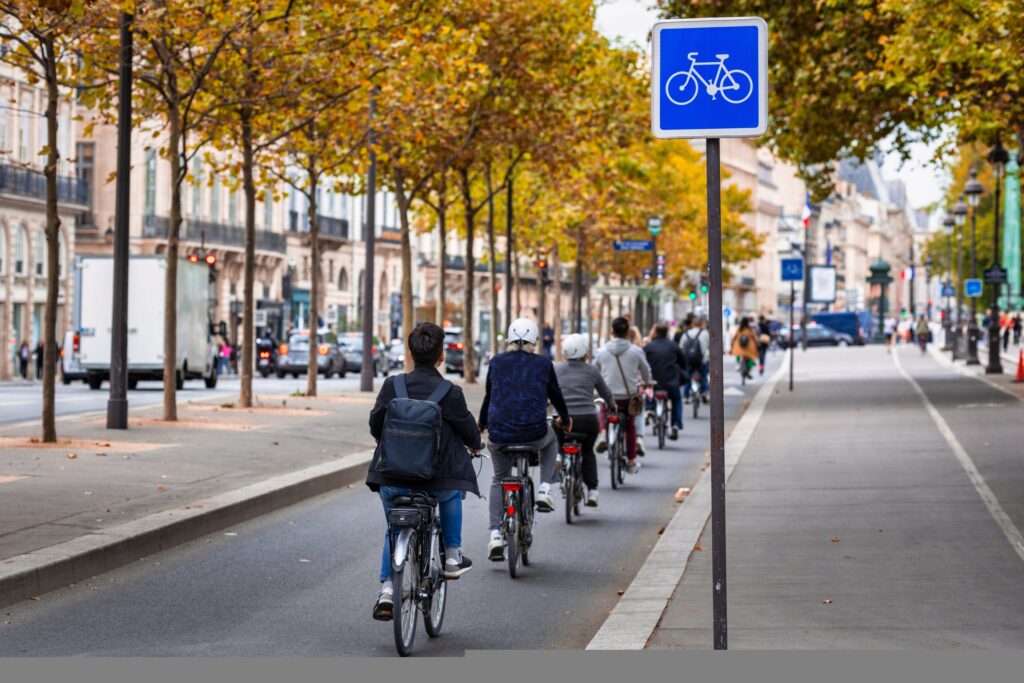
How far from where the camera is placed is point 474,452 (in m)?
9.95

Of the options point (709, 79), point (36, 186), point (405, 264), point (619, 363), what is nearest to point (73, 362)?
point (405, 264)

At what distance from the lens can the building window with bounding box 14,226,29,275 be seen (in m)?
60.1

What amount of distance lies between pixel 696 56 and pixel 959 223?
81.5 metres

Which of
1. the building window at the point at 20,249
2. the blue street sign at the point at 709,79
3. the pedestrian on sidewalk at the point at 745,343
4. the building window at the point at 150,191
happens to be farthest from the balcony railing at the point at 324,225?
the blue street sign at the point at 709,79

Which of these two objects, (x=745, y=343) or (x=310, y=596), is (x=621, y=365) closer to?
(x=310, y=596)

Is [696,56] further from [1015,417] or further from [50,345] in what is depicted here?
[1015,417]

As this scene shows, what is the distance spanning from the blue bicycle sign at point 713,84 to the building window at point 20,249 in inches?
2135

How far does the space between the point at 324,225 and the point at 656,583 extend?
7705cm

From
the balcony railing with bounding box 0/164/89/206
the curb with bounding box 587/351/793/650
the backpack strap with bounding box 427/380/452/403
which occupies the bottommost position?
the curb with bounding box 587/351/793/650

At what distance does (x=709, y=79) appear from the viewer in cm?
795

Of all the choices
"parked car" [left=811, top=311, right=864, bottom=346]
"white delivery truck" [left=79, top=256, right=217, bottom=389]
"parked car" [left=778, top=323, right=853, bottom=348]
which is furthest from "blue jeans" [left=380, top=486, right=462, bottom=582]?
"parked car" [left=811, top=311, right=864, bottom=346]

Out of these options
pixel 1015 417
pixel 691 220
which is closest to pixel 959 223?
pixel 691 220

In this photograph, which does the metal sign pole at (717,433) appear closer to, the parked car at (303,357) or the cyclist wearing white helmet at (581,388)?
the cyclist wearing white helmet at (581,388)

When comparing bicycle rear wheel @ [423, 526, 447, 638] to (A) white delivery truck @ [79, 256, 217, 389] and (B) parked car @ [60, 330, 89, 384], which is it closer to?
(A) white delivery truck @ [79, 256, 217, 389]
